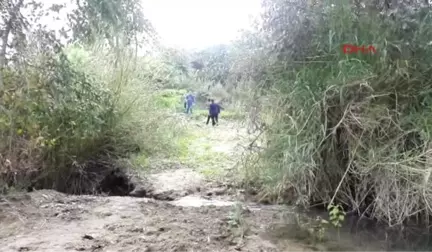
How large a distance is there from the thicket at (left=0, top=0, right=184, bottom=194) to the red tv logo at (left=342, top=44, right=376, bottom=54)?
236cm

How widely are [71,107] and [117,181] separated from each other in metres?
1.87

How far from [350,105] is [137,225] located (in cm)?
275

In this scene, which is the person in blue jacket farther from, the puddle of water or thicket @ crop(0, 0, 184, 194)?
the puddle of water

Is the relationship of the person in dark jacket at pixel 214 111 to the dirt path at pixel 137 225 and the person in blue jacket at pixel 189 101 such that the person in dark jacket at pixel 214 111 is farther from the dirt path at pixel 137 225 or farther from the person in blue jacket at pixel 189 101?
the dirt path at pixel 137 225

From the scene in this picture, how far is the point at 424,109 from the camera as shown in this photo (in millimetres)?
5172

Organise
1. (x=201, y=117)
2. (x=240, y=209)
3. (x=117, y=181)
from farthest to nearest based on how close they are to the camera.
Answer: (x=201, y=117), (x=117, y=181), (x=240, y=209)

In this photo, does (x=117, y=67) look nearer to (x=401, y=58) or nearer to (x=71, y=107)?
(x=71, y=107)

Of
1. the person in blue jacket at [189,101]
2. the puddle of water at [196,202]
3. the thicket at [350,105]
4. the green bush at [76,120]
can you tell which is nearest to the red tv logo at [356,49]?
the thicket at [350,105]

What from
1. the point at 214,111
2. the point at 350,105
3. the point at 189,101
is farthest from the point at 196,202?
the point at 189,101

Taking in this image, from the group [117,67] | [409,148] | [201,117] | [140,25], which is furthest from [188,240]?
[201,117]

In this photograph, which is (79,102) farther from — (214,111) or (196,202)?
(214,111)

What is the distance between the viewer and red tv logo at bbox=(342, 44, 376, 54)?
17.3 feet

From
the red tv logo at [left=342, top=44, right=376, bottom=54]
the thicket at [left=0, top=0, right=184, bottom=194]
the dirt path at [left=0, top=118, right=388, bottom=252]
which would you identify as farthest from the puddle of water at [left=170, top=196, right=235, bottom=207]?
the red tv logo at [left=342, top=44, right=376, bottom=54]

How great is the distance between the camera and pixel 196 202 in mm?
6105
